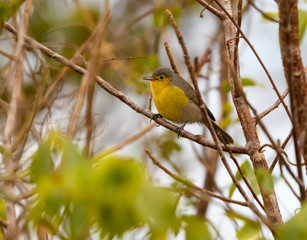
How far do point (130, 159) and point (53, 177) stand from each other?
0.89 ft

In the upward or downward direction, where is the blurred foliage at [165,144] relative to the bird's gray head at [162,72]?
downward

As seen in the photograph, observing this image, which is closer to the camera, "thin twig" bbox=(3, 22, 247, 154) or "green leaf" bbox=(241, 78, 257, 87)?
"thin twig" bbox=(3, 22, 247, 154)

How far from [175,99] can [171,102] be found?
0.07 m

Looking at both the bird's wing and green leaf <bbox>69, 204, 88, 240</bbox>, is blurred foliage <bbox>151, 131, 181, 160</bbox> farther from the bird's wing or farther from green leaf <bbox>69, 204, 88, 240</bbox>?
green leaf <bbox>69, 204, 88, 240</bbox>

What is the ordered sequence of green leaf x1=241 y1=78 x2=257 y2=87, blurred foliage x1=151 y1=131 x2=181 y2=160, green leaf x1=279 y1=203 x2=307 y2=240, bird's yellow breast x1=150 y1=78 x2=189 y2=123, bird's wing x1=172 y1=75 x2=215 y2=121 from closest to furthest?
1. green leaf x1=279 y1=203 x2=307 y2=240
2. green leaf x1=241 y1=78 x2=257 y2=87
3. bird's yellow breast x1=150 y1=78 x2=189 y2=123
4. bird's wing x1=172 y1=75 x2=215 y2=121
5. blurred foliage x1=151 y1=131 x2=181 y2=160

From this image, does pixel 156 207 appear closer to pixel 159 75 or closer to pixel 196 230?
pixel 196 230

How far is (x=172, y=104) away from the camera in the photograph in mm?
5113

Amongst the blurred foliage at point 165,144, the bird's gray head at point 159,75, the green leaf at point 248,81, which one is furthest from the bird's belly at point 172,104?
the green leaf at point 248,81

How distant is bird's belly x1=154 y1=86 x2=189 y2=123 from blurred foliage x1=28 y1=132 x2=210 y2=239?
11.8ft

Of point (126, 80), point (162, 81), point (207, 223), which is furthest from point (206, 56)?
point (207, 223)

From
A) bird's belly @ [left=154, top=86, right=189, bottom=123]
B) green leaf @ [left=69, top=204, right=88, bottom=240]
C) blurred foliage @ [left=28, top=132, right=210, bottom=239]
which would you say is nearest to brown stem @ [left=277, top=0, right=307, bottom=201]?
blurred foliage @ [left=28, top=132, right=210, bottom=239]

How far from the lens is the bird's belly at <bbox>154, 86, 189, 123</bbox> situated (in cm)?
511

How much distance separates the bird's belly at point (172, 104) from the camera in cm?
511

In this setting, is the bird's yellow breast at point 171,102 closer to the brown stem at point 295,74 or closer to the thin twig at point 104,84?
the thin twig at point 104,84
